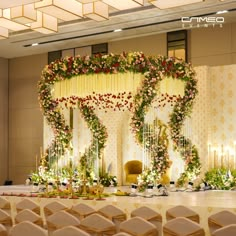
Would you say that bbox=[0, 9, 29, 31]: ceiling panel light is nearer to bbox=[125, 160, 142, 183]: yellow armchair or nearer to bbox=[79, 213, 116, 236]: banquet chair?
bbox=[79, 213, 116, 236]: banquet chair

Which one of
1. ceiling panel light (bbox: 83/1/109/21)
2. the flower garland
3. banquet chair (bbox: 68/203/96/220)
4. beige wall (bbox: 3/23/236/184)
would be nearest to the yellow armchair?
the flower garland

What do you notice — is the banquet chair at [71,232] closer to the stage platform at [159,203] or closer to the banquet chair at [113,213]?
the banquet chair at [113,213]

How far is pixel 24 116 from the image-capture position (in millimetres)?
18406

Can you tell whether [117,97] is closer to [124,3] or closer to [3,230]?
[124,3]

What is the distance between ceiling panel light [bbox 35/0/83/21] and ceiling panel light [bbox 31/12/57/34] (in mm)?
692

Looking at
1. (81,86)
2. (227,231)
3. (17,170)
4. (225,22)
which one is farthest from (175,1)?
(17,170)

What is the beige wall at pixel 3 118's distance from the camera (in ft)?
60.6

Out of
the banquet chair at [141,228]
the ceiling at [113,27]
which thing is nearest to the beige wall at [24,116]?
the ceiling at [113,27]

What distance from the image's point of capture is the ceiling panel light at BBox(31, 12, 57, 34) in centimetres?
998

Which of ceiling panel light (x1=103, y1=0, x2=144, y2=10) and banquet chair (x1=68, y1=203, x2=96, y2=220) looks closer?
banquet chair (x1=68, y1=203, x2=96, y2=220)

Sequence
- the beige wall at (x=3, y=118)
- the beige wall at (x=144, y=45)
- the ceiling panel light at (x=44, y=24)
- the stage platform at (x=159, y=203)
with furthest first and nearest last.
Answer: the beige wall at (x=3, y=118)
the beige wall at (x=144, y=45)
the ceiling panel light at (x=44, y=24)
the stage platform at (x=159, y=203)

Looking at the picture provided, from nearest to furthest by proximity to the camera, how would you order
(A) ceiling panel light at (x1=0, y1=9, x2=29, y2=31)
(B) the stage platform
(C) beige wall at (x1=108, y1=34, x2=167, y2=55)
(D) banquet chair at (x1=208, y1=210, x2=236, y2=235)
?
(D) banquet chair at (x1=208, y1=210, x2=236, y2=235)
(B) the stage platform
(A) ceiling panel light at (x1=0, y1=9, x2=29, y2=31)
(C) beige wall at (x1=108, y1=34, x2=167, y2=55)

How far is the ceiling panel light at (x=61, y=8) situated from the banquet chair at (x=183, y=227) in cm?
511

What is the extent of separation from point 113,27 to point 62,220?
9.73 meters
